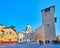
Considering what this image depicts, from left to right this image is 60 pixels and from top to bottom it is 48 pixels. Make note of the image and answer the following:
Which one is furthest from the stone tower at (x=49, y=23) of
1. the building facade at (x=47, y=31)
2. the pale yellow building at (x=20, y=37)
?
the pale yellow building at (x=20, y=37)

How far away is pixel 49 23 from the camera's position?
7319cm

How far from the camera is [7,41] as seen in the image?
7012cm

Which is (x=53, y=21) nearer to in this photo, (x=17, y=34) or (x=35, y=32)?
(x=35, y=32)

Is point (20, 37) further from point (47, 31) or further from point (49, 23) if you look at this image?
point (49, 23)

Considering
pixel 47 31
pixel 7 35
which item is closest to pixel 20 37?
pixel 7 35

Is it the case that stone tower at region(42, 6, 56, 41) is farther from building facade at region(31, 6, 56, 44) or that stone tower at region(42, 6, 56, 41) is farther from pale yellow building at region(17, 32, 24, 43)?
pale yellow building at region(17, 32, 24, 43)

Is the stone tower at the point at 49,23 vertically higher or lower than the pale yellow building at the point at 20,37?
higher

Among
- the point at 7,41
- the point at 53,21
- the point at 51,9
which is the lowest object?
the point at 7,41

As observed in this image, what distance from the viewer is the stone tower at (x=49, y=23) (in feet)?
229

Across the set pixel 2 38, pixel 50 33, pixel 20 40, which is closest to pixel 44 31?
pixel 50 33

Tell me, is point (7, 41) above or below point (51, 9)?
below

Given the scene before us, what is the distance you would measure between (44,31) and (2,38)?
18.2 metres

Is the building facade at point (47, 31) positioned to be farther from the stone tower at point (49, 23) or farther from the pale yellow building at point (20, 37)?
the pale yellow building at point (20, 37)

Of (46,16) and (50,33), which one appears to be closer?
(50,33)
